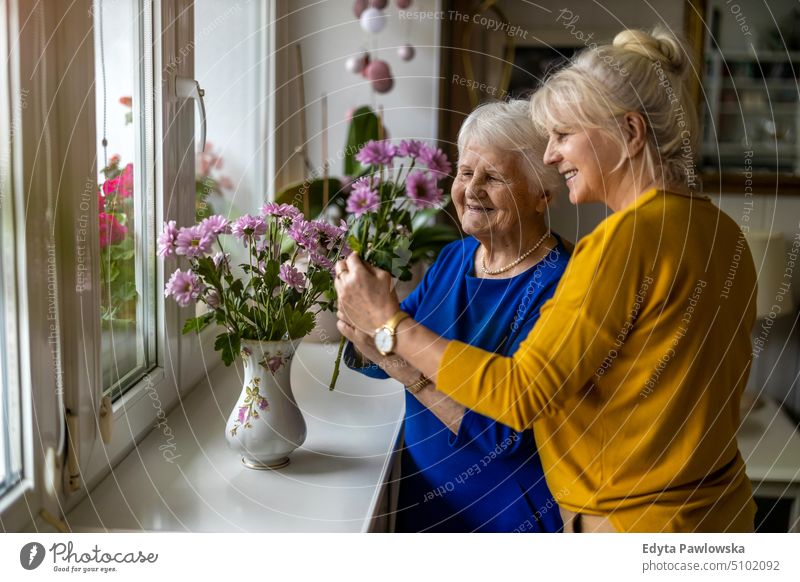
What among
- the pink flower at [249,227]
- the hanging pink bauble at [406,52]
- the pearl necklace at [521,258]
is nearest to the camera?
the pink flower at [249,227]

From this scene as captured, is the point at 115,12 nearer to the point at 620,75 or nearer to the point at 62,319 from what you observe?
the point at 62,319

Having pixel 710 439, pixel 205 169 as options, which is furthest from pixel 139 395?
pixel 710 439

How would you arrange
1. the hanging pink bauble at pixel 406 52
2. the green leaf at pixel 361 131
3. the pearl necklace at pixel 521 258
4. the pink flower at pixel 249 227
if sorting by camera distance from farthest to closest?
1. the green leaf at pixel 361 131
2. the hanging pink bauble at pixel 406 52
3. the pearl necklace at pixel 521 258
4. the pink flower at pixel 249 227

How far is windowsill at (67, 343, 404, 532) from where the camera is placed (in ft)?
2.04

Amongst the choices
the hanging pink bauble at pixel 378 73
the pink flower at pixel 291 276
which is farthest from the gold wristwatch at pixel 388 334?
the hanging pink bauble at pixel 378 73

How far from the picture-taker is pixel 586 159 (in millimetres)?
534

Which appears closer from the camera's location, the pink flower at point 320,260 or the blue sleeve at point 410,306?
the pink flower at point 320,260

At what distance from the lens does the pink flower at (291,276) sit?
2.08ft

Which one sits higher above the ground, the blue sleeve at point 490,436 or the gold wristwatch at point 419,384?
the gold wristwatch at point 419,384

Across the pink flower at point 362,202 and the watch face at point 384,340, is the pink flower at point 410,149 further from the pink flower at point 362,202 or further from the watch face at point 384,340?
the watch face at point 384,340

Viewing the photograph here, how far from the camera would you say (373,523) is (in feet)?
2.16

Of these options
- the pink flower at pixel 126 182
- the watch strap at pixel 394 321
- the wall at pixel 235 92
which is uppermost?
the wall at pixel 235 92

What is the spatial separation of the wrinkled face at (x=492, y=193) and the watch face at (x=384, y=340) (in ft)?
0.58

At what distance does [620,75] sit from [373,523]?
405 millimetres
